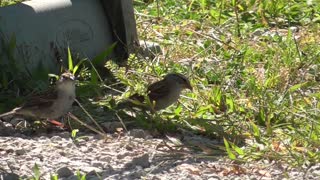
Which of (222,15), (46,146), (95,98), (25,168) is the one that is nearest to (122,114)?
Result: (95,98)

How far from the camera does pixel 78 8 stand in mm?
10156

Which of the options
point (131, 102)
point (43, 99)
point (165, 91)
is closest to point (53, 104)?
point (43, 99)

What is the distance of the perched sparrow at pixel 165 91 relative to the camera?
8.82 metres

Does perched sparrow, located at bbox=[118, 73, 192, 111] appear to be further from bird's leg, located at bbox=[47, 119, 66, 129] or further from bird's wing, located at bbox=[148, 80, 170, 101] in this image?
bird's leg, located at bbox=[47, 119, 66, 129]

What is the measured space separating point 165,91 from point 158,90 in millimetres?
303

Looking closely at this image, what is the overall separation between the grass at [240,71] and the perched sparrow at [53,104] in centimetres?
47

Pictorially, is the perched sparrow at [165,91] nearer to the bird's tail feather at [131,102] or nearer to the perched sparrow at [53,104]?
the bird's tail feather at [131,102]

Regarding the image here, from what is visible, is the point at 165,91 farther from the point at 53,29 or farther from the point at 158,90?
the point at 53,29

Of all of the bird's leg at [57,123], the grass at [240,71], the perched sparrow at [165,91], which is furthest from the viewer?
the perched sparrow at [165,91]

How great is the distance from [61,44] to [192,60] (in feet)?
4.60

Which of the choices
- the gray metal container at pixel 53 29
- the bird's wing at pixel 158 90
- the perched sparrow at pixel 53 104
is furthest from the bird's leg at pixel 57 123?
the gray metal container at pixel 53 29

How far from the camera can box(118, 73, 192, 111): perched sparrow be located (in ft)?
28.9

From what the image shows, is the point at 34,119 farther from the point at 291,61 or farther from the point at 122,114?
the point at 291,61

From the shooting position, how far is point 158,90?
9.09 meters
